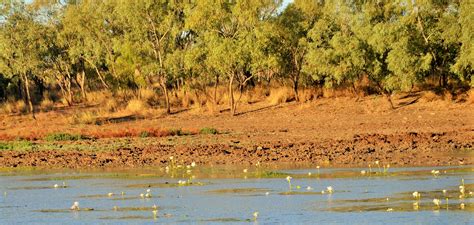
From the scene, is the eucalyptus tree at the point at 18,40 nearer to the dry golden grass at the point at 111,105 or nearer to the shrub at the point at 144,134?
the dry golden grass at the point at 111,105

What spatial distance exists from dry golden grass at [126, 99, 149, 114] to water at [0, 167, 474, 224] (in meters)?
31.5

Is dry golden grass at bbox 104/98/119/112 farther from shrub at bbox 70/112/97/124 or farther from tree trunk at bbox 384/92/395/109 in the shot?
tree trunk at bbox 384/92/395/109

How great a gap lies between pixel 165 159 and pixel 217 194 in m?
9.79

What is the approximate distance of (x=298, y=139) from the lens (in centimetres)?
3428

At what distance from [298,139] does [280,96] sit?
1921cm

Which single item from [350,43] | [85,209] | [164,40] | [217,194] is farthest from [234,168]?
[164,40]

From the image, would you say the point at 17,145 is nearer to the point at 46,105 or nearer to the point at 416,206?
the point at 416,206

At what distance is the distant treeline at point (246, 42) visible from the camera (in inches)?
1860

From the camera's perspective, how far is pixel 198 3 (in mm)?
52281

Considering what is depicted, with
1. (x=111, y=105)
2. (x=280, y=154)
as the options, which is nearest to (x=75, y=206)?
(x=280, y=154)

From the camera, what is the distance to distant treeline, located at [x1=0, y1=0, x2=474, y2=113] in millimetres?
47250

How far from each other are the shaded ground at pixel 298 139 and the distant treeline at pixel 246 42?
1979 mm

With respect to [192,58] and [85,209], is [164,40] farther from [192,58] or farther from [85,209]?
[85,209]

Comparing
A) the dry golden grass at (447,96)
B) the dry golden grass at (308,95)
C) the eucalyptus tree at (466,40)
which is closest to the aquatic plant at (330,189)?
the eucalyptus tree at (466,40)
